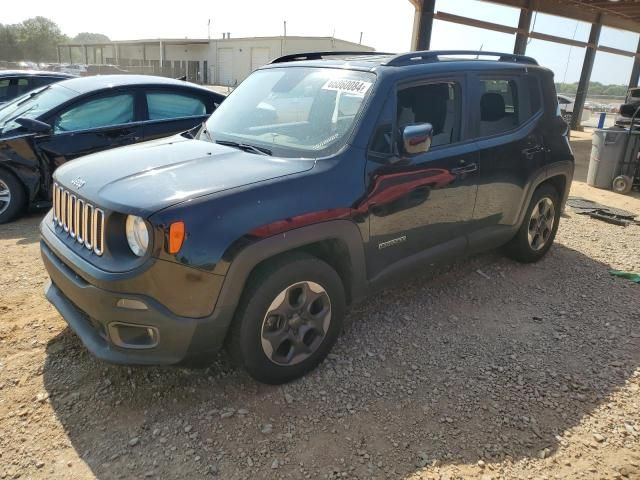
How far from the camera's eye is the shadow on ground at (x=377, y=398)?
2.38m

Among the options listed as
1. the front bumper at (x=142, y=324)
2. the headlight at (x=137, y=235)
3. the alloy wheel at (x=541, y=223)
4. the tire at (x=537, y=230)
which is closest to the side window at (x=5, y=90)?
the front bumper at (x=142, y=324)

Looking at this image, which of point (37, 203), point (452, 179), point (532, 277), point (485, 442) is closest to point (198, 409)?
point (485, 442)

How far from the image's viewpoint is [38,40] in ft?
206

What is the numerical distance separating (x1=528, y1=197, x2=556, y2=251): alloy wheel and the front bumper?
3.28 metres

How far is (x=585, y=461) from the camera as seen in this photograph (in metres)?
2.41

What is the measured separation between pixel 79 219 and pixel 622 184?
855 centimetres

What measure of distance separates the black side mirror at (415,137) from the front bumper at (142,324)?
1479 mm

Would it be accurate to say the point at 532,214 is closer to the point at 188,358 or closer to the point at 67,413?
the point at 188,358

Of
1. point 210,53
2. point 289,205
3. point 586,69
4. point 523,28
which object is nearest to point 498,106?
point 289,205

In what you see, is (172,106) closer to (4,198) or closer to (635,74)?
(4,198)

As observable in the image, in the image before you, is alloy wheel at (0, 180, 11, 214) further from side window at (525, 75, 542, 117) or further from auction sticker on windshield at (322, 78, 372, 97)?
side window at (525, 75, 542, 117)

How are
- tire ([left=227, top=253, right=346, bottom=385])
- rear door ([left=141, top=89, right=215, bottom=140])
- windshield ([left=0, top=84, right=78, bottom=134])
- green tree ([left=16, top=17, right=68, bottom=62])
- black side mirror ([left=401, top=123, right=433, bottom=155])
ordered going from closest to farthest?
tire ([left=227, top=253, right=346, bottom=385]), black side mirror ([left=401, top=123, right=433, bottom=155]), windshield ([left=0, top=84, right=78, bottom=134]), rear door ([left=141, top=89, right=215, bottom=140]), green tree ([left=16, top=17, right=68, bottom=62])

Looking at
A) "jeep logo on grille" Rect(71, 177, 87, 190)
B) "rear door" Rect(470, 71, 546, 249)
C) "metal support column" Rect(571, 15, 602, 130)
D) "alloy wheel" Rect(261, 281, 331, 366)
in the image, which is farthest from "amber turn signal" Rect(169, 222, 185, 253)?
"metal support column" Rect(571, 15, 602, 130)

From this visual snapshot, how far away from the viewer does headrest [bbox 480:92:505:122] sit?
380cm
